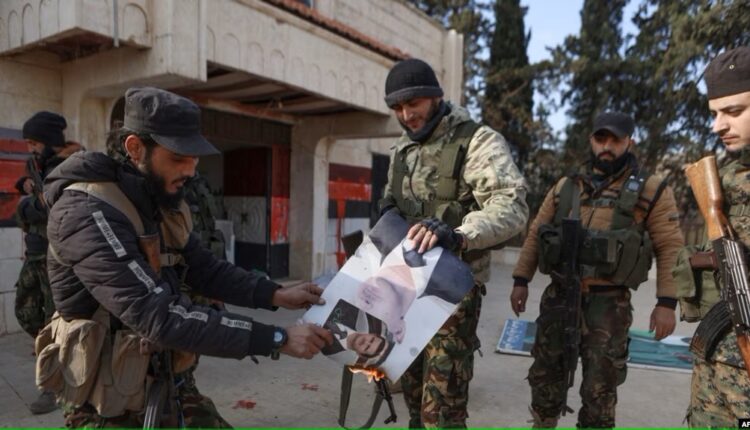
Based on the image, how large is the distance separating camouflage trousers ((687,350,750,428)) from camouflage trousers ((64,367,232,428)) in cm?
181

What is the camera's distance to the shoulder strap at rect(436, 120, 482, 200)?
6.84ft

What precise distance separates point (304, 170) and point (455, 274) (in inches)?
257

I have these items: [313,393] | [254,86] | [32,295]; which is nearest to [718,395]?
[313,393]

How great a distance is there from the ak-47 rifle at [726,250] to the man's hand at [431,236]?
99cm

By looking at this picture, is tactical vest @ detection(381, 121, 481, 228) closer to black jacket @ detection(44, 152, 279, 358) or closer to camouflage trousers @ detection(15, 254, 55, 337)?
black jacket @ detection(44, 152, 279, 358)

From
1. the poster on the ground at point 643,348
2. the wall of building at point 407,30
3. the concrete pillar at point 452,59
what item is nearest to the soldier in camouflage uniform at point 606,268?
the poster on the ground at point 643,348

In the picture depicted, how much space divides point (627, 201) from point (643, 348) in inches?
123

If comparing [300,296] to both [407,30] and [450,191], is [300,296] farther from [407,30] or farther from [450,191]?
[407,30]

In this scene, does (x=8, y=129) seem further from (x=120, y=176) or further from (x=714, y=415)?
(x=714, y=415)

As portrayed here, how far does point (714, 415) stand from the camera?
1751mm

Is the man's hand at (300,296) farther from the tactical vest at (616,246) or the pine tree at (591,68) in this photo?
the pine tree at (591,68)

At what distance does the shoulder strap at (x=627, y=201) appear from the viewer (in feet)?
8.74

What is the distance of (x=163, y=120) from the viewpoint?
1527 mm

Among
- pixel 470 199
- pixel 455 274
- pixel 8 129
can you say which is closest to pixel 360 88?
pixel 8 129
